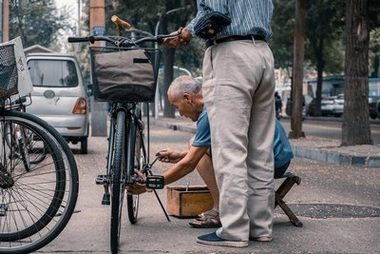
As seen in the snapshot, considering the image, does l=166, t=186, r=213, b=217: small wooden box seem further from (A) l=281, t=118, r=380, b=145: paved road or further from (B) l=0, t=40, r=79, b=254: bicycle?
(A) l=281, t=118, r=380, b=145: paved road

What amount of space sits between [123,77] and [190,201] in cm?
148

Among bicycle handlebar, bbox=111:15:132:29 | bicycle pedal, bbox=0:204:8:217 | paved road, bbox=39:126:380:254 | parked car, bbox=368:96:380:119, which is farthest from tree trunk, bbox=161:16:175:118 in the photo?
bicycle pedal, bbox=0:204:8:217

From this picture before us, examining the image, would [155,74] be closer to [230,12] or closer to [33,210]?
[230,12]

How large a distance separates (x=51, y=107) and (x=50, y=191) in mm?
8612

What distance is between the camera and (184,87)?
524 centimetres

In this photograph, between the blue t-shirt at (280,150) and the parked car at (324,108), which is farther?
the parked car at (324,108)

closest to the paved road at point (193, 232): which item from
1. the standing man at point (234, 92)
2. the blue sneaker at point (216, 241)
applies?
the blue sneaker at point (216, 241)

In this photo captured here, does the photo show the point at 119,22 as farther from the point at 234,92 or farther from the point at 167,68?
the point at 167,68

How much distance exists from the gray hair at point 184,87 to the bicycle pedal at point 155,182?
0.70 m

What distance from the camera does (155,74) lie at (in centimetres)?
470

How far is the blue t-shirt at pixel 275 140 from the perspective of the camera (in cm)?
500

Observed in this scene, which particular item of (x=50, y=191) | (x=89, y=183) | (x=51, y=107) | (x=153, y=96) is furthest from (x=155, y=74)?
(x=51, y=107)

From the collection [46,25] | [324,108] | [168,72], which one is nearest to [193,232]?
[168,72]

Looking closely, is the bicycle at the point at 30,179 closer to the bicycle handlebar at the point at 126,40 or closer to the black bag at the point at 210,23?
the bicycle handlebar at the point at 126,40
